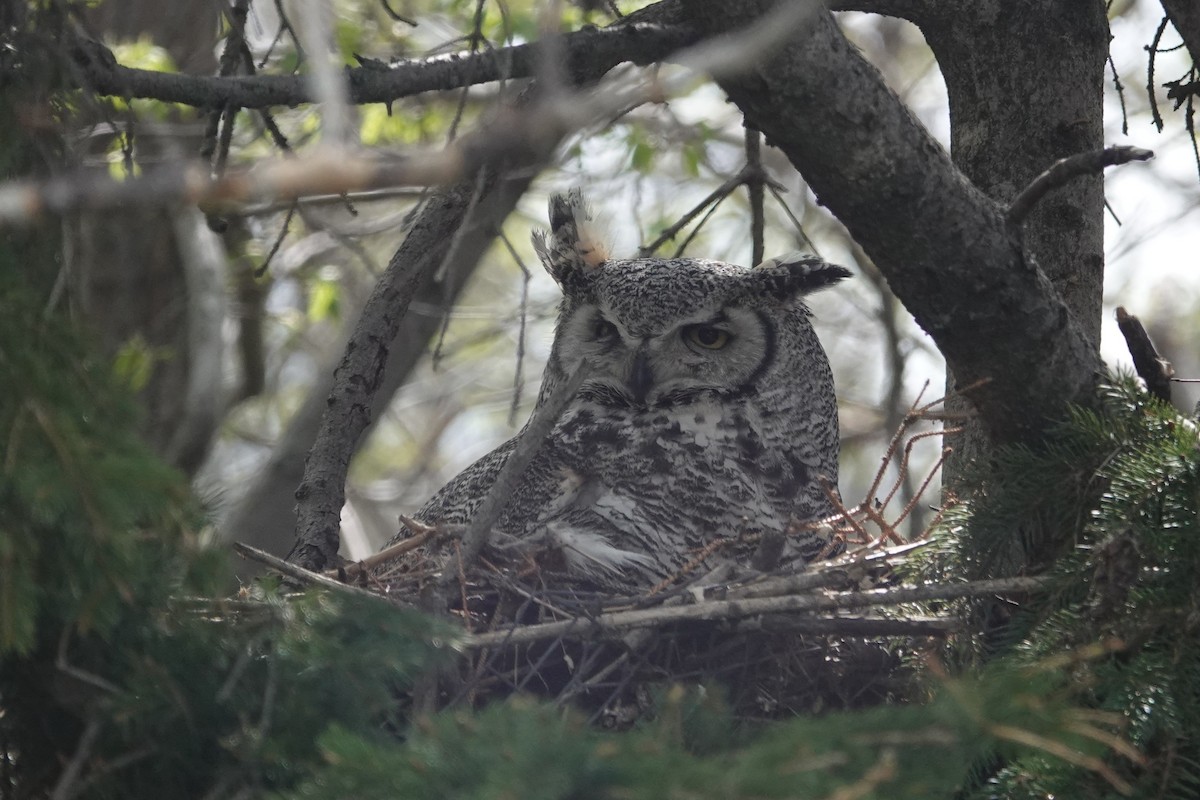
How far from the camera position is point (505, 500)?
2.21 m

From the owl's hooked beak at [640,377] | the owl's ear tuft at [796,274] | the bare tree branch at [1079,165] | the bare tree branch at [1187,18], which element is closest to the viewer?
the bare tree branch at [1079,165]

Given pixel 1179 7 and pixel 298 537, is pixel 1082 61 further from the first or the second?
pixel 298 537

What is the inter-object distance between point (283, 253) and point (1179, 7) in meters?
4.27

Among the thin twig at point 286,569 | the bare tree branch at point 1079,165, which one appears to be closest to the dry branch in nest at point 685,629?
the thin twig at point 286,569

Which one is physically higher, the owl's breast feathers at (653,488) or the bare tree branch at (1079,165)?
the bare tree branch at (1079,165)

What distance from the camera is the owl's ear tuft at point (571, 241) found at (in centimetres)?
324

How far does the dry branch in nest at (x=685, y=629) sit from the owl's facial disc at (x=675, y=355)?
0.69 m

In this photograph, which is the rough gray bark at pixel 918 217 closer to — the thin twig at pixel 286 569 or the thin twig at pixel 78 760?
the thin twig at pixel 286 569

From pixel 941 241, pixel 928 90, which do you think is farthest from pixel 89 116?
pixel 928 90

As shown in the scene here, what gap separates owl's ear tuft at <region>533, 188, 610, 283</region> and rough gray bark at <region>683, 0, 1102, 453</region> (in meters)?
1.19

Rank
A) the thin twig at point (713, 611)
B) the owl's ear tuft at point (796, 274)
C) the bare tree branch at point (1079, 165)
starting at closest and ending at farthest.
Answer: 1. the bare tree branch at point (1079, 165)
2. the thin twig at point (713, 611)
3. the owl's ear tuft at point (796, 274)

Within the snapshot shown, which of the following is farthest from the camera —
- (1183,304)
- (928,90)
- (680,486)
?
(1183,304)

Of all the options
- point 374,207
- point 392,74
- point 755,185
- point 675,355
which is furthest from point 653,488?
point 374,207

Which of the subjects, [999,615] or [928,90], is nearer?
[999,615]
